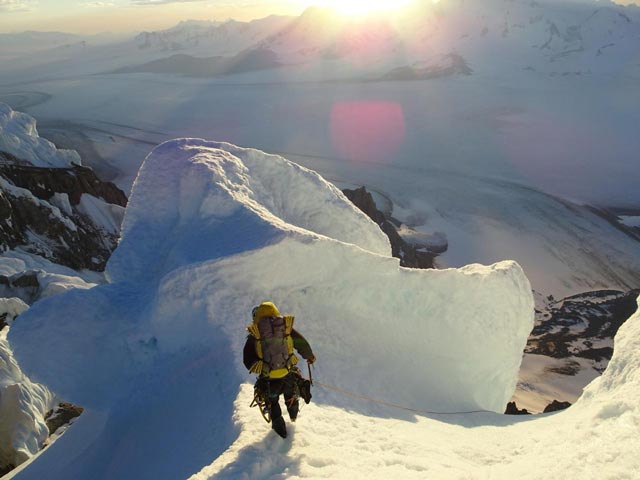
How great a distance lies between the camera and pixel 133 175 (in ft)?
204

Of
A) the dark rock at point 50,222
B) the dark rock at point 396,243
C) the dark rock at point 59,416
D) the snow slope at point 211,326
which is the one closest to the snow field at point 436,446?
the snow slope at point 211,326

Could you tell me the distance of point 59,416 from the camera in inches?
538

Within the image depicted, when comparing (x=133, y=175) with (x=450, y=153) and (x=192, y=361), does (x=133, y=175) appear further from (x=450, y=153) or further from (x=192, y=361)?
(x=192, y=361)

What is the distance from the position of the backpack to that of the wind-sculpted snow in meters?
31.0

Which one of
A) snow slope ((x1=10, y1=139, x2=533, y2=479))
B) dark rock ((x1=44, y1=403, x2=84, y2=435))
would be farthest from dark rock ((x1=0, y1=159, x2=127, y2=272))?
snow slope ((x1=10, y1=139, x2=533, y2=479))

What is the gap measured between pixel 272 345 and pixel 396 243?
105ft

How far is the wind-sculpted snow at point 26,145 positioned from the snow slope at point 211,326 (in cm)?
2495

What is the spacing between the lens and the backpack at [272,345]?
14.4 feet

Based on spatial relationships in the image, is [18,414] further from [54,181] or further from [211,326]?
[54,181]

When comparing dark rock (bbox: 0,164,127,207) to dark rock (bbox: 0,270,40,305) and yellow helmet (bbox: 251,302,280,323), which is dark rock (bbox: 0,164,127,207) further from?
yellow helmet (bbox: 251,302,280,323)

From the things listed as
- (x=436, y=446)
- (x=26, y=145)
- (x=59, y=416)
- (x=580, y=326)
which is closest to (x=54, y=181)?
(x=26, y=145)

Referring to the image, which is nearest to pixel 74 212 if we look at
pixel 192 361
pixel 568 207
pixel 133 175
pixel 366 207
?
pixel 366 207

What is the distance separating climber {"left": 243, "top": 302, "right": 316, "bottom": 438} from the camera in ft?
14.5

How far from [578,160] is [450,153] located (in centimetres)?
1858
